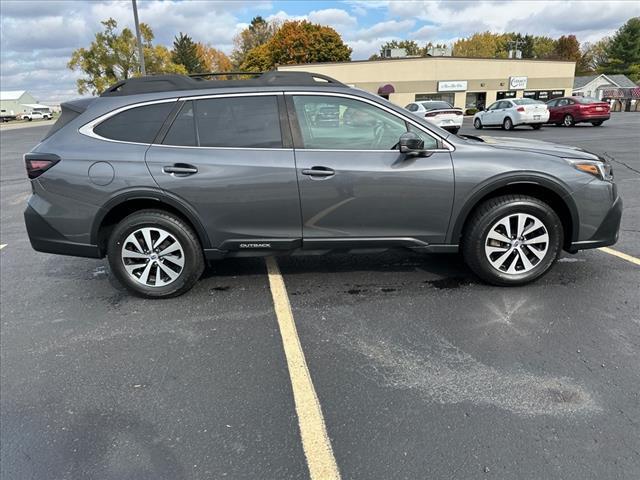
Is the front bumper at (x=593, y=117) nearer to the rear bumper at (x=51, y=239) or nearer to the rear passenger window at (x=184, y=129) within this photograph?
the rear passenger window at (x=184, y=129)

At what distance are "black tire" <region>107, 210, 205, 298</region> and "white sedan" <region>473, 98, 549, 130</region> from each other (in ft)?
66.5

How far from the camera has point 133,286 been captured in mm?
4133

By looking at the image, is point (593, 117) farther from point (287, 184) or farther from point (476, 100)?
point (476, 100)

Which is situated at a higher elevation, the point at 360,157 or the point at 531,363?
the point at 360,157

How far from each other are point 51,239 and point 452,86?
47.5m

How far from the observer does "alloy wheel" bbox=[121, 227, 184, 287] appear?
402 cm

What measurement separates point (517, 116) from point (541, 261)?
753 inches

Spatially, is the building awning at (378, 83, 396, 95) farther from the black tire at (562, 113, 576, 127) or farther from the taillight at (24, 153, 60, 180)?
the taillight at (24, 153, 60, 180)

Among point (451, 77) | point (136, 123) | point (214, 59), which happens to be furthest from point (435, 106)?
point (214, 59)

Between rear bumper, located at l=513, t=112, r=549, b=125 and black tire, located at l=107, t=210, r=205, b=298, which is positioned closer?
black tire, located at l=107, t=210, r=205, b=298

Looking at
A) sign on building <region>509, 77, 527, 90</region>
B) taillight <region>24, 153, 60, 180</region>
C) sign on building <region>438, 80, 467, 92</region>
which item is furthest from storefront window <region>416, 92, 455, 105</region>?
taillight <region>24, 153, 60, 180</region>

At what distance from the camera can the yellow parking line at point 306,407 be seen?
225 centimetres

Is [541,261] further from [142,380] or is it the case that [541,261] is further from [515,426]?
[142,380]

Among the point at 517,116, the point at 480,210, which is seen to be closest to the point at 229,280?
the point at 480,210
